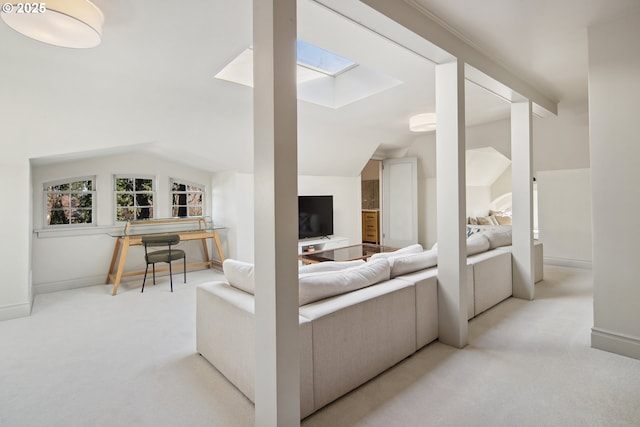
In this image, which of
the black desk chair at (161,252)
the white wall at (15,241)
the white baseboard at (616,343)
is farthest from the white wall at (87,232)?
the white baseboard at (616,343)

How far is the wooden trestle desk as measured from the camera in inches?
177

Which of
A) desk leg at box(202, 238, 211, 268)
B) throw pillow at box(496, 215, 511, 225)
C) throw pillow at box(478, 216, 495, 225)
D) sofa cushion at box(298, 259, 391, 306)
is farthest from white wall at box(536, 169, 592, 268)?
desk leg at box(202, 238, 211, 268)

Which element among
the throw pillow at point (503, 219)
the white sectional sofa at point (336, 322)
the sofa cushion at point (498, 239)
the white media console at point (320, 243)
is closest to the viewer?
the white sectional sofa at point (336, 322)

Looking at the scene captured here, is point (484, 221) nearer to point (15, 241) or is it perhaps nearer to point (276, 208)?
point (276, 208)

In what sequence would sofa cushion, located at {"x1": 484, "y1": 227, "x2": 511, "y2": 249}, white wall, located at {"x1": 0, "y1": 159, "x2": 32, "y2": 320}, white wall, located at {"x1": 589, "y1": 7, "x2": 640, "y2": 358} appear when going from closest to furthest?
white wall, located at {"x1": 589, "y1": 7, "x2": 640, "y2": 358}, white wall, located at {"x1": 0, "y1": 159, "x2": 32, "y2": 320}, sofa cushion, located at {"x1": 484, "y1": 227, "x2": 511, "y2": 249}

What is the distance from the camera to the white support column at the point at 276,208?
141 centimetres

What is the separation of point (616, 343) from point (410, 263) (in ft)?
5.13

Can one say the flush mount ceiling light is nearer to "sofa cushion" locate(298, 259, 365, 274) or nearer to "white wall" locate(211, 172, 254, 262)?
"sofa cushion" locate(298, 259, 365, 274)

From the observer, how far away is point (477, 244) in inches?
135

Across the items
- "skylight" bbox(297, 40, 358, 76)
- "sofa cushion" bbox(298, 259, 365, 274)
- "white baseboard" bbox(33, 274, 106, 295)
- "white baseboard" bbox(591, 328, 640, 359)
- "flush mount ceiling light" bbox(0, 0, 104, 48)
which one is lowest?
"white baseboard" bbox(591, 328, 640, 359)

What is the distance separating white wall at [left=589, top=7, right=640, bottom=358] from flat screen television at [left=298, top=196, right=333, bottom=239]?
4168mm

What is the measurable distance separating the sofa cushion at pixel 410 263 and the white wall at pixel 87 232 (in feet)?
13.3

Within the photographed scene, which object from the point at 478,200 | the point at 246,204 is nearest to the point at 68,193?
the point at 246,204

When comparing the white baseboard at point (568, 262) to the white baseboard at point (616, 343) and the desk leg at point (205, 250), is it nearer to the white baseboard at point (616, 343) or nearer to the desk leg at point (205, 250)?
the white baseboard at point (616, 343)
